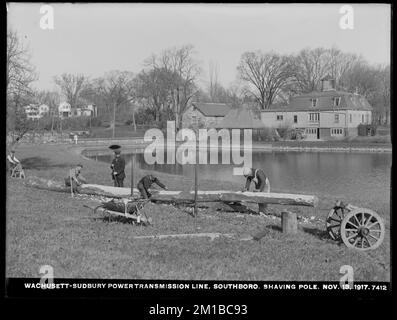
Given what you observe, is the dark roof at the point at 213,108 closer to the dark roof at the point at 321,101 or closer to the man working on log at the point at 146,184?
the dark roof at the point at 321,101

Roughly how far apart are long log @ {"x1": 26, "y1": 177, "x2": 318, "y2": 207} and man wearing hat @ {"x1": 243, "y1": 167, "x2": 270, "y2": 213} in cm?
12

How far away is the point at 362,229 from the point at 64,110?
3.65 m

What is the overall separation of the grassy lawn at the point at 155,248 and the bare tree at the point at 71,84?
1.09 metres

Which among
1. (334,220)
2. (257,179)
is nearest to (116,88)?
(257,179)

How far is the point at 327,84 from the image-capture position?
5234mm

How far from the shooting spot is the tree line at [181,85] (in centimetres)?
459

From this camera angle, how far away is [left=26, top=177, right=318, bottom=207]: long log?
577 cm

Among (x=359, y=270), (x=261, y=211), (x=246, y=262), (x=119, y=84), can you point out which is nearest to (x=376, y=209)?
(x=359, y=270)

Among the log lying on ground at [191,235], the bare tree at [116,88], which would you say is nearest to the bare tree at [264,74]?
the bare tree at [116,88]

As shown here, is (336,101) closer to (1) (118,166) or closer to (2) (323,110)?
(2) (323,110)

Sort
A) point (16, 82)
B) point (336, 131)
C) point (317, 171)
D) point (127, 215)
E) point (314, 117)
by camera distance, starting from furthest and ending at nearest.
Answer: point (317, 171), point (336, 131), point (314, 117), point (127, 215), point (16, 82)

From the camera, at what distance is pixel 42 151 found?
6.13 meters

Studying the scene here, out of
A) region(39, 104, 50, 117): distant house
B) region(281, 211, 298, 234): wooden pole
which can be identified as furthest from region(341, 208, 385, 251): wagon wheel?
region(39, 104, 50, 117): distant house
